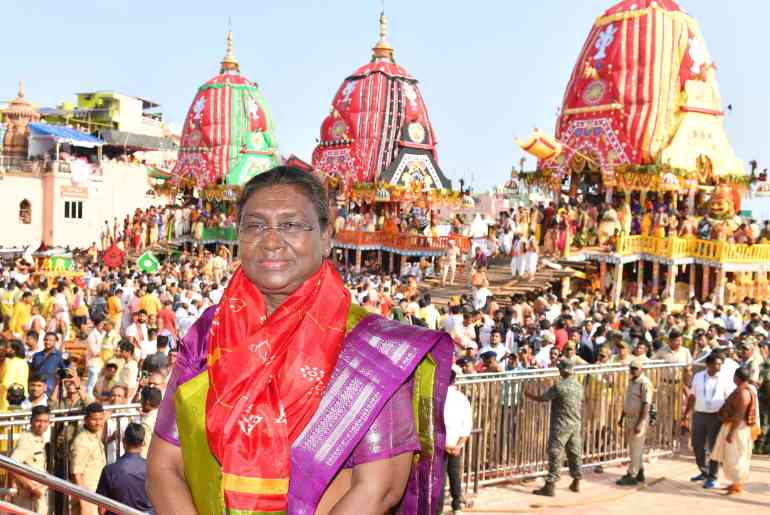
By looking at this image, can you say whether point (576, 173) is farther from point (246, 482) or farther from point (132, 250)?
point (246, 482)

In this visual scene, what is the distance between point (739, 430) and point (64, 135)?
1395 inches

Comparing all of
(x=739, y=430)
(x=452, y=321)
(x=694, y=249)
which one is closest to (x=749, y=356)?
(x=739, y=430)

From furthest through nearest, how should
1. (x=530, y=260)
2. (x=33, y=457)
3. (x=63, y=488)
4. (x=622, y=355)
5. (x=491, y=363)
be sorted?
(x=530, y=260)
(x=622, y=355)
(x=491, y=363)
(x=33, y=457)
(x=63, y=488)

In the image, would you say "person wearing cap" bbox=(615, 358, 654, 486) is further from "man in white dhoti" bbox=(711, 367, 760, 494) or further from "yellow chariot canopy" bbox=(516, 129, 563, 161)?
"yellow chariot canopy" bbox=(516, 129, 563, 161)

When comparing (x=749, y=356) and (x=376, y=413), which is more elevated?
(x=376, y=413)

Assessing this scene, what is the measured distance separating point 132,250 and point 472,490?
2591 cm

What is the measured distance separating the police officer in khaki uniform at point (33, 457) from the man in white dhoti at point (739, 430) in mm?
5802

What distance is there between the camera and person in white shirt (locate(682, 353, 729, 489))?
25.5ft

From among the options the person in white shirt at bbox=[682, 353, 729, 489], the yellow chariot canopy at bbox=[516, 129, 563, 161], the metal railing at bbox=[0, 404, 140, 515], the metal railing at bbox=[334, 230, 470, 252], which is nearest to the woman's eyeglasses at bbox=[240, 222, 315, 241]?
the metal railing at bbox=[0, 404, 140, 515]

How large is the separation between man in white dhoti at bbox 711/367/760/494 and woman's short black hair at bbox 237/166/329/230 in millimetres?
6185

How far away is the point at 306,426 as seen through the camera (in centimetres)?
213

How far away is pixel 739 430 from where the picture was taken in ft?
24.5

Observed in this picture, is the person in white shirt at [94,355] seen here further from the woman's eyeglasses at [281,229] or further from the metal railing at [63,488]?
the woman's eyeglasses at [281,229]

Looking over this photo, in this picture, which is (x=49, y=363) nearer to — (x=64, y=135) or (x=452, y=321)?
(x=452, y=321)
